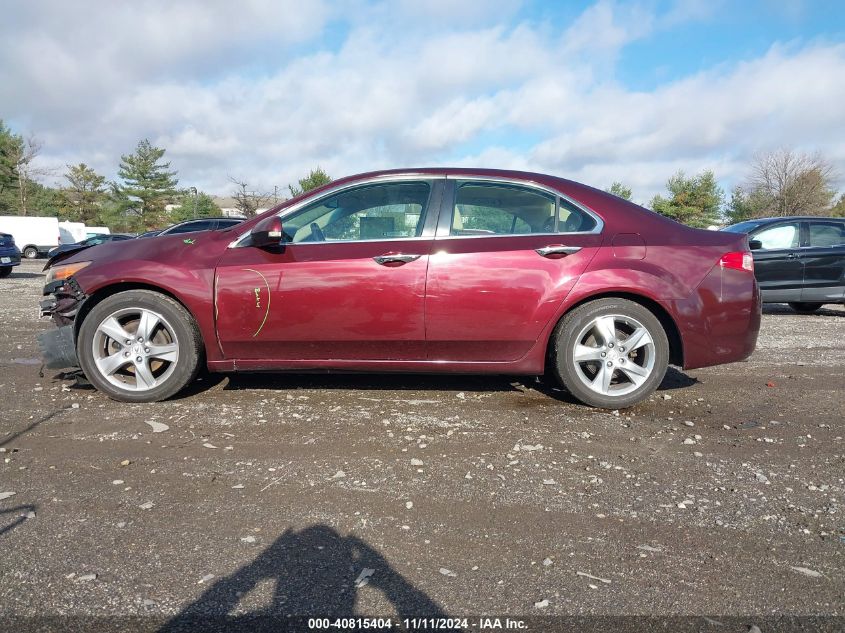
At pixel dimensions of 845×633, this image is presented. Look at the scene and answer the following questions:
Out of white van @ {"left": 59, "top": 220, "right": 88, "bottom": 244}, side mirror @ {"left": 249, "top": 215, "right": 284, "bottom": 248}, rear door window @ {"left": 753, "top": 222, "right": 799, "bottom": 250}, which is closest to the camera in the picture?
side mirror @ {"left": 249, "top": 215, "right": 284, "bottom": 248}

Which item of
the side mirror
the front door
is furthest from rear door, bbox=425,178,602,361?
the side mirror

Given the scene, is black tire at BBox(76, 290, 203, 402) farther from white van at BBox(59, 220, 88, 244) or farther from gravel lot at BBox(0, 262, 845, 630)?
white van at BBox(59, 220, 88, 244)

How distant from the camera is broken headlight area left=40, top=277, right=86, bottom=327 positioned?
3947mm

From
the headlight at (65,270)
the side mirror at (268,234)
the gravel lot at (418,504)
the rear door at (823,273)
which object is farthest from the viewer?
the rear door at (823,273)

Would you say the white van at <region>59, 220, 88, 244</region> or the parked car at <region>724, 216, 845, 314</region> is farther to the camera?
the white van at <region>59, 220, 88, 244</region>

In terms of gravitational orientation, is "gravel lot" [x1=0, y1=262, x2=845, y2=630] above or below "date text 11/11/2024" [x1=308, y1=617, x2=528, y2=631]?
above

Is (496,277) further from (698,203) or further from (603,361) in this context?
(698,203)

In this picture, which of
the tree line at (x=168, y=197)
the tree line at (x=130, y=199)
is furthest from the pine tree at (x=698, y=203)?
the tree line at (x=130, y=199)

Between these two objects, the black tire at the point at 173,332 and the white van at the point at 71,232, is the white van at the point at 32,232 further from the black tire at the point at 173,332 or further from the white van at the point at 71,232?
the black tire at the point at 173,332

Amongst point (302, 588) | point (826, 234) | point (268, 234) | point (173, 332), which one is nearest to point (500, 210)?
point (268, 234)

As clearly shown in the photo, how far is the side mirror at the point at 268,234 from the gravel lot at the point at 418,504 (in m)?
1.11

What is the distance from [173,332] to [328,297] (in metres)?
1.10

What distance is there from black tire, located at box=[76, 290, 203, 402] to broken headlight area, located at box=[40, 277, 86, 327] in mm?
169

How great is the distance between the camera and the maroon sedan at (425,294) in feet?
12.3
